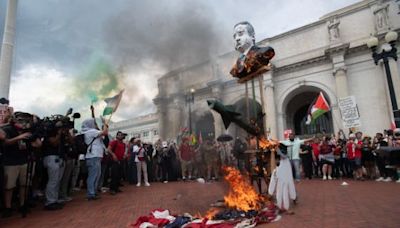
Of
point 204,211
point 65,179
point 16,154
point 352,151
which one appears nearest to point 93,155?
point 65,179

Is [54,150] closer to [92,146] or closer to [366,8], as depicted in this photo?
[92,146]

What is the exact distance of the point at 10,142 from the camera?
5098 millimetres

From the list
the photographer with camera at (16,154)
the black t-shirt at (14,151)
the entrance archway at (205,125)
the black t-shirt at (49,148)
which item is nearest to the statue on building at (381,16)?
the entrance archway at (205,125)

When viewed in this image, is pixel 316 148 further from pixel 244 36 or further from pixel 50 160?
pixel 50 160

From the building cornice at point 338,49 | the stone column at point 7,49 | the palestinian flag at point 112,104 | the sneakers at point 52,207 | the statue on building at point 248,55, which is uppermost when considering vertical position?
the building cornice at point 338,49

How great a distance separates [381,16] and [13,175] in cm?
2424

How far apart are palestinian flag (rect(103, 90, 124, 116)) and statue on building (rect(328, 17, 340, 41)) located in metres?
19.5

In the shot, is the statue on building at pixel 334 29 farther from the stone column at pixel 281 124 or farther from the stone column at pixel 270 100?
the stone column at pixel 281 124

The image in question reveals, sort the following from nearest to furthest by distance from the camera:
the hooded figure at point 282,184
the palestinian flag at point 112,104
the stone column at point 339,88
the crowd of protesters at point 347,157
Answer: the hooded figure at point 282,184 < the palestinian flag at point 112,104 < the crowd of protesters at point 347,157 < the stone column at point 339,88

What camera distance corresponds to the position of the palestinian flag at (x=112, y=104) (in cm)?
820

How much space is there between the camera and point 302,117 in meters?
27.1

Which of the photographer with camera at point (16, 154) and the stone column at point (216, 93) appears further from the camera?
the stone column at point (216, 93)

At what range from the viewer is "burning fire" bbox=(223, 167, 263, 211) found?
5254 mm

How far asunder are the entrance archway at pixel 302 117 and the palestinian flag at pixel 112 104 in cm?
2033
